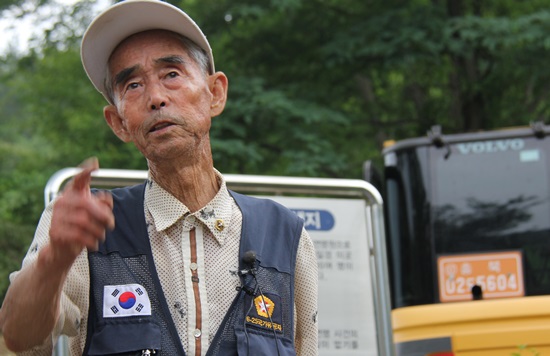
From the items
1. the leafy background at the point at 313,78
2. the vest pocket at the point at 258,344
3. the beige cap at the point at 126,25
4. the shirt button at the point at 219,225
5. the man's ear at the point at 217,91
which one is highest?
the leafy background at the point at 313,78

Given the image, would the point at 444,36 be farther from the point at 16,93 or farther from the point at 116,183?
the point at 116,183

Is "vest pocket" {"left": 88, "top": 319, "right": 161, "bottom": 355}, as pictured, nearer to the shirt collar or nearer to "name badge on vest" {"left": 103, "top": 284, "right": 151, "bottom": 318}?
"name badge on vest" {"left": 103, "top": 284, "right": 151, "bottom": 318}

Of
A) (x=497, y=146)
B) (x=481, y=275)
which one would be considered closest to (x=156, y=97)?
(x=481, y=275)

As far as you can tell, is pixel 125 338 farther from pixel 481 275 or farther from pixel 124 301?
pixel 481 275

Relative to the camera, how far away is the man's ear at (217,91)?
2943 millimetres

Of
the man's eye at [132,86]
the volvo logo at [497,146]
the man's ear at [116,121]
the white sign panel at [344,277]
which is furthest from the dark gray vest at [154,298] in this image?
the volvo logo at [497,146]

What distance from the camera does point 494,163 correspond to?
8.20 metres

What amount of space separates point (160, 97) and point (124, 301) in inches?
20.2

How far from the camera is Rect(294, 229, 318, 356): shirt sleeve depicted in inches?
111

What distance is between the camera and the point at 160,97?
267 centimetres

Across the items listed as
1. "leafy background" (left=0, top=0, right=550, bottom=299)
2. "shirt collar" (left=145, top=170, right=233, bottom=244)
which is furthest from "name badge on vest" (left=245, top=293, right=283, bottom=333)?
"leafy background" (left=0, top=0, right=550, bottom=299)

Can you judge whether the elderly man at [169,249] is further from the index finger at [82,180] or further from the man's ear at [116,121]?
the index finger at [82,180]

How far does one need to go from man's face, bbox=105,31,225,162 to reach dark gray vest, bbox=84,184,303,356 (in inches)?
6.3

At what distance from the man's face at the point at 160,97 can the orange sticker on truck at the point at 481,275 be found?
16.6 ft
